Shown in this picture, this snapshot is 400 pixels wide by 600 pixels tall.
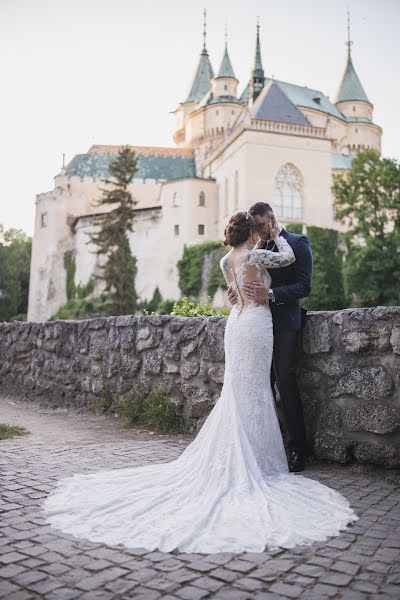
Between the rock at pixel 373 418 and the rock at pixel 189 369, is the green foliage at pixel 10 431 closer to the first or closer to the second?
the rock at pixel 189 369

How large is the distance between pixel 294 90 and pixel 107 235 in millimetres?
35981

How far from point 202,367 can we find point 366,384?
6.70 feet

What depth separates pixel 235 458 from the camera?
4066 mm

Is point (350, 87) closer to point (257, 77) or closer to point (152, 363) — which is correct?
point (257, 77)

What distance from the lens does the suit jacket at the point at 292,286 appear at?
475cm

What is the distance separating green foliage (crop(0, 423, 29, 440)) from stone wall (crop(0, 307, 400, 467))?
1322 mm

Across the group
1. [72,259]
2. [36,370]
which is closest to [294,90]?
[72,259]

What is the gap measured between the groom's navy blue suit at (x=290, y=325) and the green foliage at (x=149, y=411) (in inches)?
71.0

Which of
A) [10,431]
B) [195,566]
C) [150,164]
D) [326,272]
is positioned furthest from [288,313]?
[150,164]

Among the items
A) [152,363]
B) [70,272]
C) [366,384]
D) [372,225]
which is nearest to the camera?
[366,384]

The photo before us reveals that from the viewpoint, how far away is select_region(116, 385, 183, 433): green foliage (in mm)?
6301

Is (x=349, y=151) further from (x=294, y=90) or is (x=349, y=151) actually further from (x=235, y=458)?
(x=235, y=458)

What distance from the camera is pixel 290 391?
4.72m

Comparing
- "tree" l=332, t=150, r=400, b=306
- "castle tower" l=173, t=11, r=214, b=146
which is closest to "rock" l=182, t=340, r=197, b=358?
"tree" l=332, t=150, r=400, b=306
